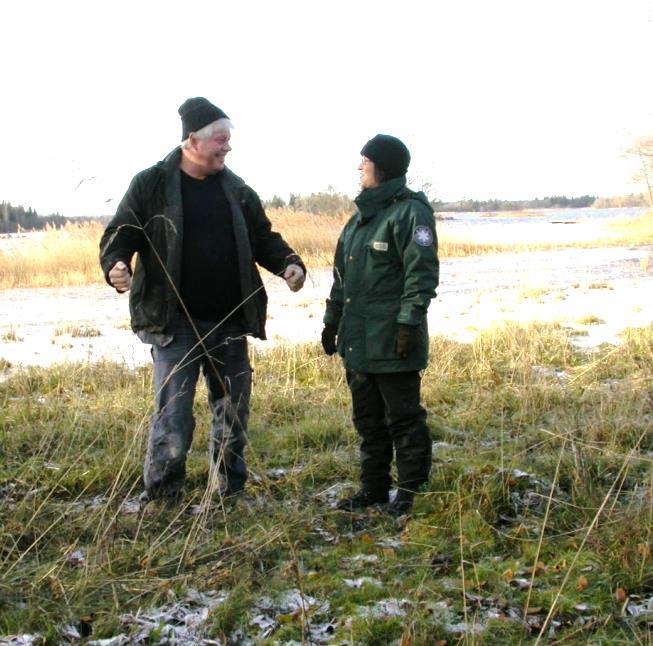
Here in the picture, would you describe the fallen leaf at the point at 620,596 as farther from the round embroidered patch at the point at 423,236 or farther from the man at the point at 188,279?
the man at the point at 188,279

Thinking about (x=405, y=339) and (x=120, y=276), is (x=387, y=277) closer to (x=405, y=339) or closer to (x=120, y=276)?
(x=405, y=339)

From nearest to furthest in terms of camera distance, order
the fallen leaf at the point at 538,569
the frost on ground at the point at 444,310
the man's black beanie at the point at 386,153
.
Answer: the fallen leaf at the point at 538,569 < the man's black beanie at the point at 386,153 < the frost on ground at the point at 444,310

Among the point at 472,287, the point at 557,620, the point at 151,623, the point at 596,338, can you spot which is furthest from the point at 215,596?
the point at 472,287

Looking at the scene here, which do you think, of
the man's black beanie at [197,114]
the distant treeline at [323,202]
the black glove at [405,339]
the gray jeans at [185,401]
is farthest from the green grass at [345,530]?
the distant treeline at [323,202]

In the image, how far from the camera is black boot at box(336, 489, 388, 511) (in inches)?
173

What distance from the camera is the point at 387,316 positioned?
13.9 ft

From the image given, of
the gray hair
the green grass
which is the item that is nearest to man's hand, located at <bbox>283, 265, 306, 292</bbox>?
the gray hair

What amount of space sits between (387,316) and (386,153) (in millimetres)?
769

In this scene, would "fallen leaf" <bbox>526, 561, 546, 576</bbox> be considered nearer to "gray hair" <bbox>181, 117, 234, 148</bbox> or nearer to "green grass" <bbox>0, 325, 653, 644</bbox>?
"green grass" <bbox>0, 325, 653, 644</bbox>

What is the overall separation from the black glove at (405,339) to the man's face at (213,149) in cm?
121

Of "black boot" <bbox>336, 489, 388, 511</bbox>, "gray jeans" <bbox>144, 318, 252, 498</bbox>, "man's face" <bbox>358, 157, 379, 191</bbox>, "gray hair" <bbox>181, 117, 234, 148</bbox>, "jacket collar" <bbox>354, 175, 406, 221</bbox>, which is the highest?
"gray hair" <bbox>181, 117, 234, 148</bbox>

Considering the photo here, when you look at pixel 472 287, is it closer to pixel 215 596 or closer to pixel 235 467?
pixel 235 467

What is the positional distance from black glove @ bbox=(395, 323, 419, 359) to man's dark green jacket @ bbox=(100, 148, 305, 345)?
75 centimetres

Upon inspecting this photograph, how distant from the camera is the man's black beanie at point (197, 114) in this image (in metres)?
4.32
